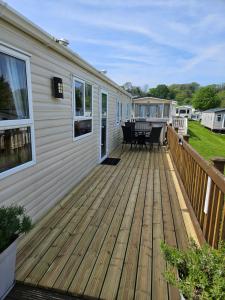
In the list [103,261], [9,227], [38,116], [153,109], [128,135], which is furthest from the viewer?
[153,109]

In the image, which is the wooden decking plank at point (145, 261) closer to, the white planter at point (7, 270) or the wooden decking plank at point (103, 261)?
the wooden decking plank at point (103, 261)

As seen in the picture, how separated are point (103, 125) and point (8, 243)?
528cm

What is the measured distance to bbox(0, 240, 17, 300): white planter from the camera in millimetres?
1509

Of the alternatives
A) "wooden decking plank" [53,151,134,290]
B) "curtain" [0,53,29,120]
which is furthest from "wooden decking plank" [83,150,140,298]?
"curtain" [0,53,29,120]

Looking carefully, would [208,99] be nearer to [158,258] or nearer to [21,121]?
[158,258]

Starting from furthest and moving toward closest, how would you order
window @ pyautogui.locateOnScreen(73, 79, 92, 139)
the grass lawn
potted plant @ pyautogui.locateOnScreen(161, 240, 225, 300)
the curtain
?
the grass lawn → window @ pyautogui.locateOnScreen(73, 79, 92, 139) → the curtain → potted plant @ pyautogui.locateOnScreen(161, 240, 225, 300)

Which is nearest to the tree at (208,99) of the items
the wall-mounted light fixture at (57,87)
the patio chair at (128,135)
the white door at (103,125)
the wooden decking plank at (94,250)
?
the patio chair at (128,135)

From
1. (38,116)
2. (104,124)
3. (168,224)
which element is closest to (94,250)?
(168,224)

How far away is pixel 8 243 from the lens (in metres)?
1.57

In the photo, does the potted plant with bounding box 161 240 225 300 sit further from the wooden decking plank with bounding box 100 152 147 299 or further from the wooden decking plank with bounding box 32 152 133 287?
the wooden decking plank with bounding box 32 152 133 287

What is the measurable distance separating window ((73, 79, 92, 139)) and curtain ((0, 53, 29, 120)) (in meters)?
1.67

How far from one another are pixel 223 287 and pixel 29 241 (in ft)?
6.81

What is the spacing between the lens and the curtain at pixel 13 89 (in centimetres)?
201

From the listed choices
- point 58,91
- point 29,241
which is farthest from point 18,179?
point 58,91
